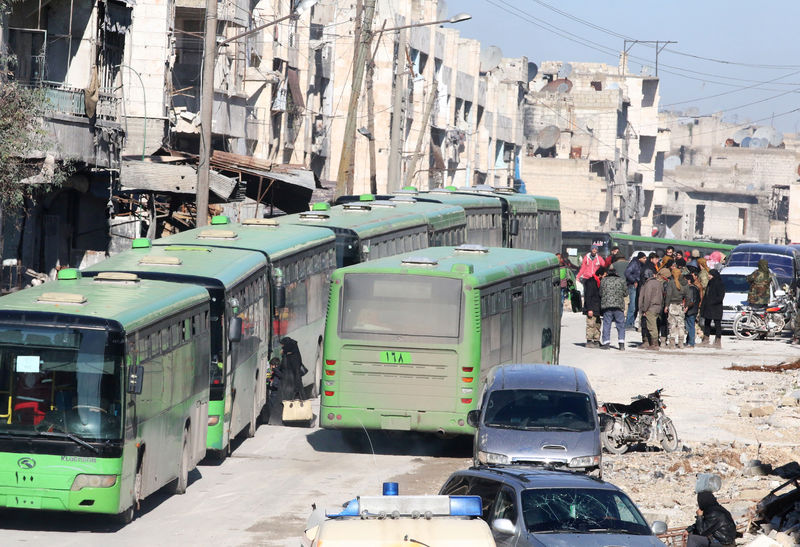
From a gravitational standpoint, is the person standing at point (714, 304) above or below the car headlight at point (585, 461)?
above

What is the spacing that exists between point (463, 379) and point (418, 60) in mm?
59242

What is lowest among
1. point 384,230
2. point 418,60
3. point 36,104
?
point 384,230

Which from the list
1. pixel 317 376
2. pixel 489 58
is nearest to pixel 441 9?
pixel 489 58

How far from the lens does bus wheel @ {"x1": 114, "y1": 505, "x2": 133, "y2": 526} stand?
580 inches

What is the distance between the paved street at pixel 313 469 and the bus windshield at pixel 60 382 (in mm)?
1131

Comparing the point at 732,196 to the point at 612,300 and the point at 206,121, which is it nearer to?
the point at 612,300

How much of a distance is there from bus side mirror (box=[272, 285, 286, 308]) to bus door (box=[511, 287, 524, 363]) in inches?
142

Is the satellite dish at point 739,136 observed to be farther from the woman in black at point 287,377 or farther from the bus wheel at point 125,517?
the bus wheel at point 125,517

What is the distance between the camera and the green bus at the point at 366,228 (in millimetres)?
26828

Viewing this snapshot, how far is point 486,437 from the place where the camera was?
16.5 meters

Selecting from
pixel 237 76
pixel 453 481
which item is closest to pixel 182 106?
pixel 237 76

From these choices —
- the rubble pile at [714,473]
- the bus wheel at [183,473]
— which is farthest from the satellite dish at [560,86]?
the bus wheel at [183,473]

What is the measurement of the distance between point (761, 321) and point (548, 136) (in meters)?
59.9

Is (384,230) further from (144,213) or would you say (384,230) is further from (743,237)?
(743,237)
